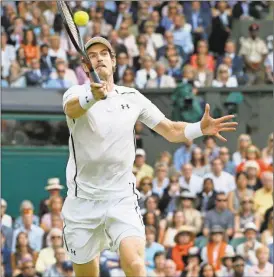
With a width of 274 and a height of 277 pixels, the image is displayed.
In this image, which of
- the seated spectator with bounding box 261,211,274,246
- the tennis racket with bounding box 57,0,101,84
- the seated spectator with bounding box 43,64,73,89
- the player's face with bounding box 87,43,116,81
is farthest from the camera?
the seated spectator with bounding box 43,64,73,89

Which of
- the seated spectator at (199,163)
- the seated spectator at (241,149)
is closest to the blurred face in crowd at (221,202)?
the seated spectator at (199,163)

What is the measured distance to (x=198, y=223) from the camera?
17781 mm

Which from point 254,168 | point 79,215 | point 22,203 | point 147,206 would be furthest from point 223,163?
point 79,215

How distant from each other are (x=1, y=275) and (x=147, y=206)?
2386mm

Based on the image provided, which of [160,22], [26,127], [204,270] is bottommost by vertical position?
[204,270]

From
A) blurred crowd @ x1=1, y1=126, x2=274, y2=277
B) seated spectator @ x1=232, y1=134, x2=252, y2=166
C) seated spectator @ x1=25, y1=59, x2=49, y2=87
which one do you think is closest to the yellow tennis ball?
blurred crowd @ x1=1, y1=126, x2=274, y2=277

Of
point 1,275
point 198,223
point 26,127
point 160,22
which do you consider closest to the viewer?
point 1,275

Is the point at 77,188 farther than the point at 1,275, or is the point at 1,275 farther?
the point at 1,275

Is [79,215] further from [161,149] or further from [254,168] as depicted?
[161,149]

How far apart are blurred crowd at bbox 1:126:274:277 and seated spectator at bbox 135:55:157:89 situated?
1438 millimetres

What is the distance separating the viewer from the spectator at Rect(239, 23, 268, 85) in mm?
21375

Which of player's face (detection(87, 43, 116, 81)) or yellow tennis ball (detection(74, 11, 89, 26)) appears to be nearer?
yellow tennis ball (detection(74, 11, 89, 26))

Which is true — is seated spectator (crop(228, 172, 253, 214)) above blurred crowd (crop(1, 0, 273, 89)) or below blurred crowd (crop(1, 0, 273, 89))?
below

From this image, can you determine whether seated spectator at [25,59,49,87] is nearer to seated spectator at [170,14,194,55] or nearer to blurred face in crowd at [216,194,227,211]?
seated spectator at [170,14,194,55]
